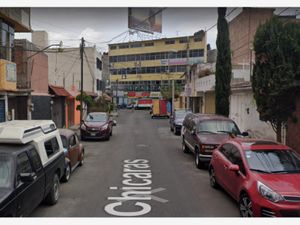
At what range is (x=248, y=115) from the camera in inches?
808

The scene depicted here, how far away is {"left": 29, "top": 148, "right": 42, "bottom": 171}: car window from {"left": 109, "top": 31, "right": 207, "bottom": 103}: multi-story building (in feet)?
230

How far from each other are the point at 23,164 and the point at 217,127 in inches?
336

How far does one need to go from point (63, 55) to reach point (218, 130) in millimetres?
29096

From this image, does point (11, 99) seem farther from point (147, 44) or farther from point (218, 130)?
point (147, 44)

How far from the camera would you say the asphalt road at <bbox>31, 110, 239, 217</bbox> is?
7109 millimetres

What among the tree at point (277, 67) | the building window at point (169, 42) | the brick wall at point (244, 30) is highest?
the building window at point (169, 42)

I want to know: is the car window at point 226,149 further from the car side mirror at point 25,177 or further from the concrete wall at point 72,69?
the concrete wall at point 72,69

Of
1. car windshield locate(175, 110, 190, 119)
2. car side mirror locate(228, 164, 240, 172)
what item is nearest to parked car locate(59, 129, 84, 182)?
car side mirror locate(228, 164, 240, 172)

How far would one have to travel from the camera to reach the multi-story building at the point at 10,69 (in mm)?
15203

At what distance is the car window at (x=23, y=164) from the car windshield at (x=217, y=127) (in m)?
7.84

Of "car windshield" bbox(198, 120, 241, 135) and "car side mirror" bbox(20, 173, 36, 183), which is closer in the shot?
"car side mirror" bbox(20, 173, 36, 183)

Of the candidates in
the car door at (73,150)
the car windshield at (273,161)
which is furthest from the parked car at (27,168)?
the car windshield at (273,161)

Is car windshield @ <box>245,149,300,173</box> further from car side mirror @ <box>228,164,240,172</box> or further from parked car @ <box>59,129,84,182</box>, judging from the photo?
parked car @ <box>59,129,84,182</box>

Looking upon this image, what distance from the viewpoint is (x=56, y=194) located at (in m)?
7.75
